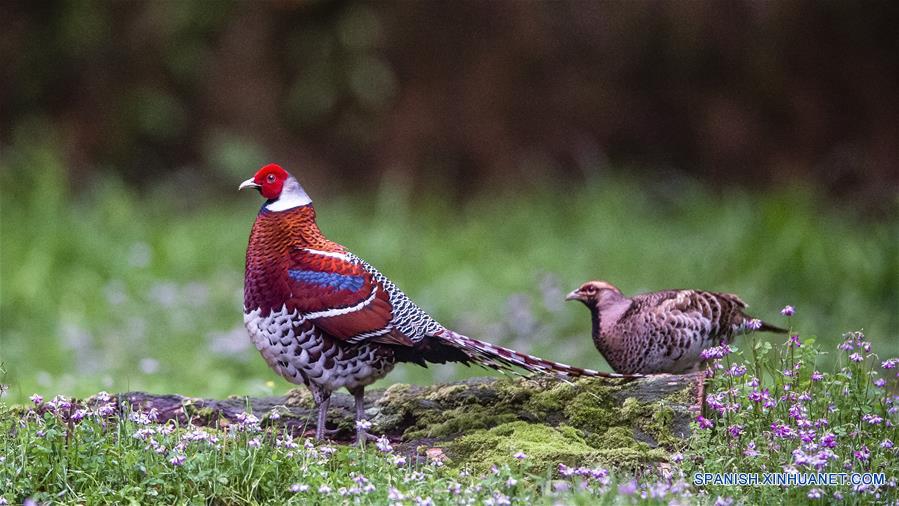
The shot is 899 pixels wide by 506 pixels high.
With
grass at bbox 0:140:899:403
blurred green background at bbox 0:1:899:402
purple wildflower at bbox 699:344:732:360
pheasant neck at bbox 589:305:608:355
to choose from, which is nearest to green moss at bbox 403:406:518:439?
pheasant neck at bbox 589:305:608:355

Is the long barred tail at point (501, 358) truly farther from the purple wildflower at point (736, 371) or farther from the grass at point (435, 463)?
the purple wildflower at point (736, 371)

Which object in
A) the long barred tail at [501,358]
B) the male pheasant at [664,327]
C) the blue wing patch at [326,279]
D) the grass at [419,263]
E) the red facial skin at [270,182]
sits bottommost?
the long barred tail at [501,358]

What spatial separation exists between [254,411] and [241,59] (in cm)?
758

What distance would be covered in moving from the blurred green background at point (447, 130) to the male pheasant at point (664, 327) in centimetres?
395

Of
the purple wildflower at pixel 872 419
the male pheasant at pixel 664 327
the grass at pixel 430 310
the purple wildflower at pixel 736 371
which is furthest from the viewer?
the male pheasant at pixel 664 327

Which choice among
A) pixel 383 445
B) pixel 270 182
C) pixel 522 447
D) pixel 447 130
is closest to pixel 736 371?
pixel 522 447

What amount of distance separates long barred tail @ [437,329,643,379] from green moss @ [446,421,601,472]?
9.4 inches

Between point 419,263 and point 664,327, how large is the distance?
4.79 metres

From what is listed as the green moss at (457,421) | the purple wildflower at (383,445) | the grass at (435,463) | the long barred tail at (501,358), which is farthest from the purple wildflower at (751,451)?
the purple wildflower at (383,445)

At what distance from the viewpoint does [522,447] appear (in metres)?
4.67

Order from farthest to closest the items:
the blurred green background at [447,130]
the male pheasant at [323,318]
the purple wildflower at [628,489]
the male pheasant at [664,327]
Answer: the blurred green background at [447,130]
the male pheasant at [664,327]
the male pheasant at [323,318]
the purple wildflower at [628,489]

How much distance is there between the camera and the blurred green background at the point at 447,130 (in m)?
10.1

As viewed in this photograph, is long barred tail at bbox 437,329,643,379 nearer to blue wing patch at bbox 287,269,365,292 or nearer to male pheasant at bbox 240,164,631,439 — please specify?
male pheasant at bbox 240,164,631,439

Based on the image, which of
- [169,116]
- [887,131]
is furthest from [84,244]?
[887,131]
